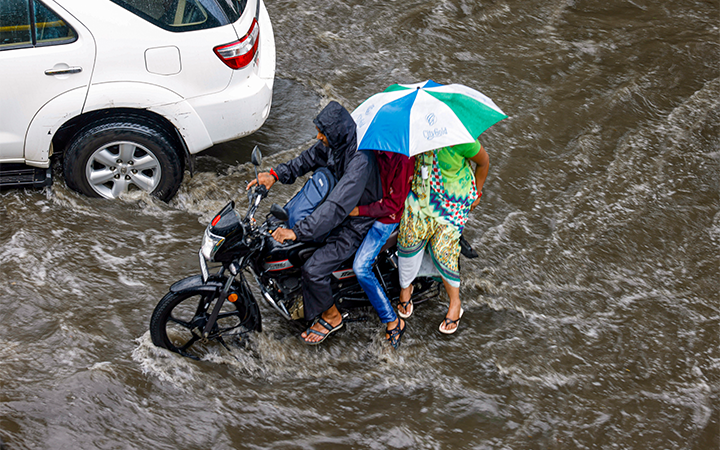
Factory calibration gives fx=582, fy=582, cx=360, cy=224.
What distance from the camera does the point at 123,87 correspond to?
15.1 feet

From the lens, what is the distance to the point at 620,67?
778cm

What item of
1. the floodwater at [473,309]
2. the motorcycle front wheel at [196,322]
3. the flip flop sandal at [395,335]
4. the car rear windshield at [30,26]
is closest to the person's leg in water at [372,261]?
the flip flop sandal at [395,335]

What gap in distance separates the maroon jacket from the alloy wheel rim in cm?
223

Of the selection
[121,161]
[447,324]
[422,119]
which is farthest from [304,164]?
[121,161]

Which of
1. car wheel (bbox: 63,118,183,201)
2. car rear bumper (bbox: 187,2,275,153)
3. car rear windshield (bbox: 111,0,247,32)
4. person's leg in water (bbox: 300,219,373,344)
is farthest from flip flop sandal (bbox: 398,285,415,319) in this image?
car rear windshield (bbox: 111,0,247,32)

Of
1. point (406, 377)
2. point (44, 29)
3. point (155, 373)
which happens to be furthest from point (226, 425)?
point (44, 29)

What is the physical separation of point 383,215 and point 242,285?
999 millimetres

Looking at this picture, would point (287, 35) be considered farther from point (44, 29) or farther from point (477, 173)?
point (477, 173)

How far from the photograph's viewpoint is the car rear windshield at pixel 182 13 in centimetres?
452

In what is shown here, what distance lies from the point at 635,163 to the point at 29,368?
231 inches

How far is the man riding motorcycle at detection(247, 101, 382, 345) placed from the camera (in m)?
3.44

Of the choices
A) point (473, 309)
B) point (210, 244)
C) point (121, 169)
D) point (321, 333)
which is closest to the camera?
point (210, 244)

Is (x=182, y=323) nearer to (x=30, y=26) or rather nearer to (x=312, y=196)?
(x=312, y=196)

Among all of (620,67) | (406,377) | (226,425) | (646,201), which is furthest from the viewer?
(620,67)
